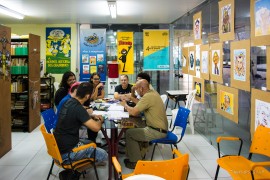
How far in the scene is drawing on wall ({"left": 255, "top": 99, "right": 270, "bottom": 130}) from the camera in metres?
3.26

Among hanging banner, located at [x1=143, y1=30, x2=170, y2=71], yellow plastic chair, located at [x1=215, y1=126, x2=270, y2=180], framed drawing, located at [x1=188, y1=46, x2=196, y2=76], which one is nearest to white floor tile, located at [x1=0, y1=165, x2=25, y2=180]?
yellow plastic chair, located at [x1=215, y1=126, x2=270, y2=180]

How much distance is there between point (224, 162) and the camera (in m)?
2.96

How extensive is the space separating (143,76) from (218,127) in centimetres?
169

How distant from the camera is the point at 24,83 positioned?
6211mm

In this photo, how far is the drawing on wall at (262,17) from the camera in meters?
3.18

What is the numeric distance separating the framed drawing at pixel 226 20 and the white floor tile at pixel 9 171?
12.2 ft

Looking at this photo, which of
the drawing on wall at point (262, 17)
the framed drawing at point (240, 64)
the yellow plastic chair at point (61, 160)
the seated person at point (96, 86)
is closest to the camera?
the yellow plastic chair at point (61, 160)

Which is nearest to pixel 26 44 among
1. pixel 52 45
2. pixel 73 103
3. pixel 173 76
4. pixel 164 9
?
pixel 52 45

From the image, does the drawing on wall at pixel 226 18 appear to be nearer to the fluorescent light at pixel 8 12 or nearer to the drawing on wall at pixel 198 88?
the drawing on wall at pixel 198 88

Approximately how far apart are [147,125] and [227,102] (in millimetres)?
1435

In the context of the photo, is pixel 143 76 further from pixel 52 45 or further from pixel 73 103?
pixel 52 45

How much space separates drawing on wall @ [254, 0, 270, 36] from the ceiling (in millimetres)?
2354

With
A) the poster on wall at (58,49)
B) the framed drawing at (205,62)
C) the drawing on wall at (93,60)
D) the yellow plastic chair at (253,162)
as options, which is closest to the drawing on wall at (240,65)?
the yellow plastic chair at (253,162)

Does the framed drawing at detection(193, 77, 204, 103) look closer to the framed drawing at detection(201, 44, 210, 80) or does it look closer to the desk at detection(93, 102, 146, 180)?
the framed drawing at detection(201, 44, 210, 80)
